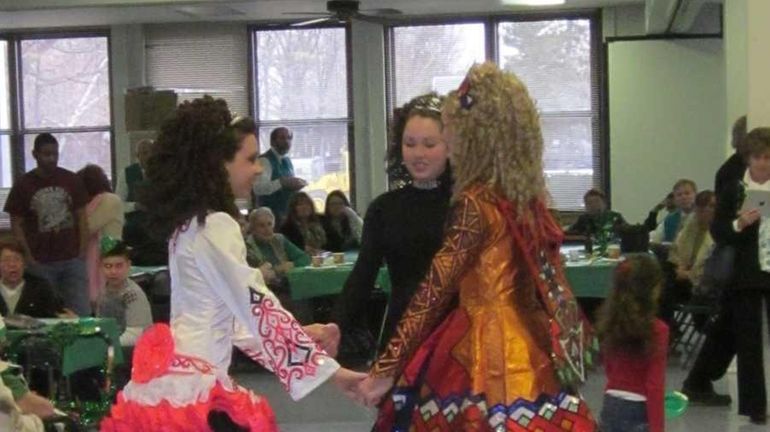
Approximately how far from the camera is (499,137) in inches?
126

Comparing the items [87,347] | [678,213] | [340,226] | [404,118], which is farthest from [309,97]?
[404,118]

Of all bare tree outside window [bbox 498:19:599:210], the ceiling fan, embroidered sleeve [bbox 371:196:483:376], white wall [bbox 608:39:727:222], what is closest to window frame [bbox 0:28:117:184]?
the ceiling fan

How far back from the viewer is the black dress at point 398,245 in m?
3.58

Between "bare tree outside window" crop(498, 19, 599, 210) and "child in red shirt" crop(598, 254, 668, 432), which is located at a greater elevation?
"bare tree outside window" crop(498, 19, 599, 210)

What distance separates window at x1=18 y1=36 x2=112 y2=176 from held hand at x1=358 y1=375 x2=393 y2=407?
12401 millimetres

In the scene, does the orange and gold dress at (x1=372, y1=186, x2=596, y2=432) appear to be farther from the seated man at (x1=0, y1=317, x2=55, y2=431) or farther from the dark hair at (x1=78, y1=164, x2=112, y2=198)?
the dark hair at (x1=78, y1=164, x2=112, y2=198)

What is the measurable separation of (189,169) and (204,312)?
335mm

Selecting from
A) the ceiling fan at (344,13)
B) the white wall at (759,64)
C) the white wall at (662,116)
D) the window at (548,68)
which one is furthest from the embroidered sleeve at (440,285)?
the window at (548,68)

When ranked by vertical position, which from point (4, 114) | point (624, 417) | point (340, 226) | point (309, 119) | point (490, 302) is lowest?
point (624, 417)

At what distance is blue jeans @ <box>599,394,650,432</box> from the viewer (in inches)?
202

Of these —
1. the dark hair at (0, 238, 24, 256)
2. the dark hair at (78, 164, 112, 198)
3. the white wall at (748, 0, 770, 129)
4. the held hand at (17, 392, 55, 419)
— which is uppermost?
the white wall at (748, 0, 770, 129)

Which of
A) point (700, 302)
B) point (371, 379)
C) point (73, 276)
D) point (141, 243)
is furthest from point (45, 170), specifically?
point (371, 379)

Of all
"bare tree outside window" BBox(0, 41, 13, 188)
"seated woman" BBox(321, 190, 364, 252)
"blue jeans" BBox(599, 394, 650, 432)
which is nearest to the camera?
"blue jeans" BBox(599, 394, 650, 432)

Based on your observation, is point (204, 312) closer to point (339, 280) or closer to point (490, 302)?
point (490, 302)
